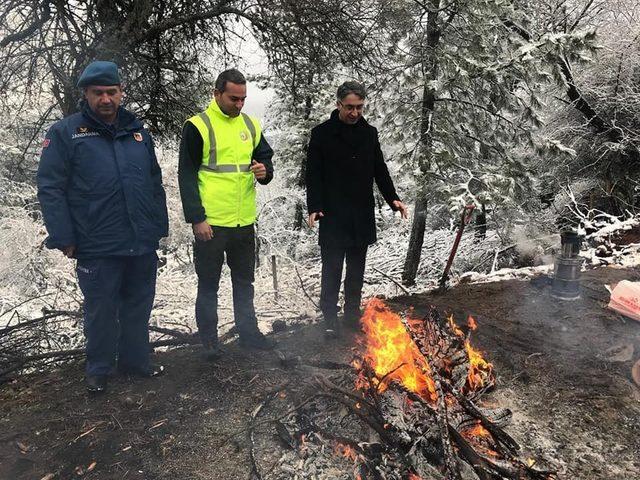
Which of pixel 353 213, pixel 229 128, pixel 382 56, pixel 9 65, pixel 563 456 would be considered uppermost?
pixel 382 56

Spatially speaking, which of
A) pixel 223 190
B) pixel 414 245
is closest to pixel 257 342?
pixel 223 190

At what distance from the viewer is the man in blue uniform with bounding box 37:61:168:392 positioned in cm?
314

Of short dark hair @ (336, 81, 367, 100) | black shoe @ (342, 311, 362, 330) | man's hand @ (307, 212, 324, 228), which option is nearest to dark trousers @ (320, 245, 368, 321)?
black shoe @ (342, 311, 362, 330)

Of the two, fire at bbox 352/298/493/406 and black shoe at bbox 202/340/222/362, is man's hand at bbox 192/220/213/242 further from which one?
fire at bbox 352/298/493/406

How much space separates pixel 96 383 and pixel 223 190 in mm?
1801

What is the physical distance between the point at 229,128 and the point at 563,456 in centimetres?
330

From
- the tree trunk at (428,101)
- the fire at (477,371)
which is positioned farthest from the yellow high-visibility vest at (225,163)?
the tree trunk at (428,101)

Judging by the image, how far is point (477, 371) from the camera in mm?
3414

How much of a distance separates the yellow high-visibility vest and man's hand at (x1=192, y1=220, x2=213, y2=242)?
101 mm

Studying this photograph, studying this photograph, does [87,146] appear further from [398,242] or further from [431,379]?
[398,242]

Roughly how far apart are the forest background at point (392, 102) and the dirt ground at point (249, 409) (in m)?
1.39

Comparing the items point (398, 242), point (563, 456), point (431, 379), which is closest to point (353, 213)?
point (431, 379)

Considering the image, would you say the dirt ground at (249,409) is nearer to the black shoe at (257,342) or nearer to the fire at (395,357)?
the black shoe at (257,342)

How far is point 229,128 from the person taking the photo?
3670mm
